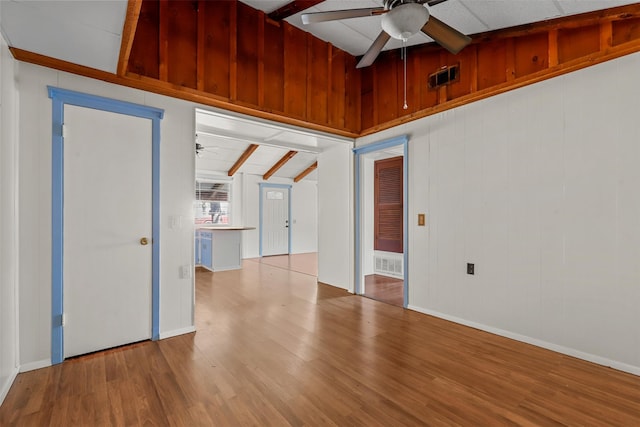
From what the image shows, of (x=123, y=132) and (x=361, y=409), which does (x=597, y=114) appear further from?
(x=123, y=132)

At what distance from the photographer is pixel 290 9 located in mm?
3449

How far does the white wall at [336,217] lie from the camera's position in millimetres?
4711

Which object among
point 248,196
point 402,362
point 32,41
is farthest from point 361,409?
point 248,196

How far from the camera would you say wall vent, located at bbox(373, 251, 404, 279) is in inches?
218

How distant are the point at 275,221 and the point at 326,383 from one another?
7.02 meters

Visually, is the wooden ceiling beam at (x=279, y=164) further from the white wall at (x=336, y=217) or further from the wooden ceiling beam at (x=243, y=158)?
the white wall at (x=336, y=217)

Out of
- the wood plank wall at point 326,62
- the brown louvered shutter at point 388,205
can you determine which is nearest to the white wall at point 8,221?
the wood plank wall at point 326,62

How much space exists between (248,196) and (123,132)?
5.78 m

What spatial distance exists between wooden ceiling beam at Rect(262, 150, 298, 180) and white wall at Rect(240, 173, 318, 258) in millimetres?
237

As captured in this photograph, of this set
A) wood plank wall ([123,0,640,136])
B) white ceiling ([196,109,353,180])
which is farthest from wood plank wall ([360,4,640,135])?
white ceiling ([196,109,353,180])

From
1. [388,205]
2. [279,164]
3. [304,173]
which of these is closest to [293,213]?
[304,173]

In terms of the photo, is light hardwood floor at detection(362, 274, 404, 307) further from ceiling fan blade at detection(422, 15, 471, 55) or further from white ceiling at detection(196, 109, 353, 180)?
ceiling fan blade at detection(422, 15, 471, 55)

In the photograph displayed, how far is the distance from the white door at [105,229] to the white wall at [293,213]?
541 centimetres

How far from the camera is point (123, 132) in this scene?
2.72 metres
